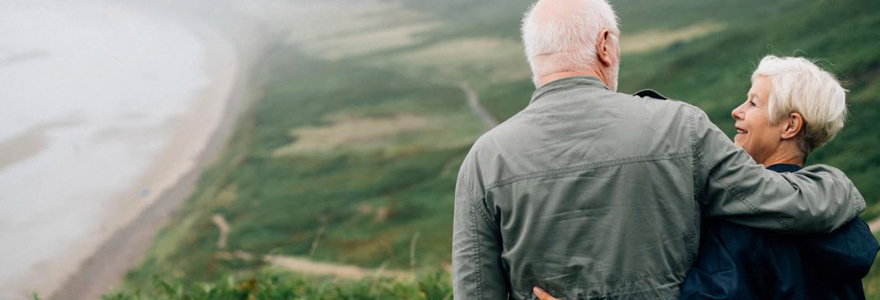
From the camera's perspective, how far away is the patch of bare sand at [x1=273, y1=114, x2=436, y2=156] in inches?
645

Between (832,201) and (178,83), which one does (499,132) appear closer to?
(832,201)

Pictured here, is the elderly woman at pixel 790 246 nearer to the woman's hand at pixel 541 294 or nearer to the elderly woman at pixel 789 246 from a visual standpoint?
the elderly woman at pixel 789 246

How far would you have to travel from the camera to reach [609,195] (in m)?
2.05

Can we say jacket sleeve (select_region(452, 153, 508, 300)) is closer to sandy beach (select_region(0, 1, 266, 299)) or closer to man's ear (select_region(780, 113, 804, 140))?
man's ear (select_region(780, 113, 804, 140))

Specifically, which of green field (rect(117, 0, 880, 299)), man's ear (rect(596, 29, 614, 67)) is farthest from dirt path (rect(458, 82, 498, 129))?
man's ear (rect(596, 29, 614, 67))

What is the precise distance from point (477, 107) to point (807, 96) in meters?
15.3

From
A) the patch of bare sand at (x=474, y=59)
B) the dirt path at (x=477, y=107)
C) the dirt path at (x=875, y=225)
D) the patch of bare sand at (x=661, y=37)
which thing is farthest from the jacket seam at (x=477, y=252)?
the patch of bare sand at (x=474, y=59)

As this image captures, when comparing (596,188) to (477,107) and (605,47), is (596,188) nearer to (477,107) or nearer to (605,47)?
(605,47)

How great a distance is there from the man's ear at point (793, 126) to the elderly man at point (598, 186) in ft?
0.75

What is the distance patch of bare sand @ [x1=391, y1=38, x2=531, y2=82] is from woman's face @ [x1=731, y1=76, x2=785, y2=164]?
16.3 meters

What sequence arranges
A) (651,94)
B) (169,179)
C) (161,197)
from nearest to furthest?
(651,94), (161,197), (169,179)

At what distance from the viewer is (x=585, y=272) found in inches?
84.0

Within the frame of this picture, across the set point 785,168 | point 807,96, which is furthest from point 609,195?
point 807,96

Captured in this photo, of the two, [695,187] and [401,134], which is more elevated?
[695,187]
